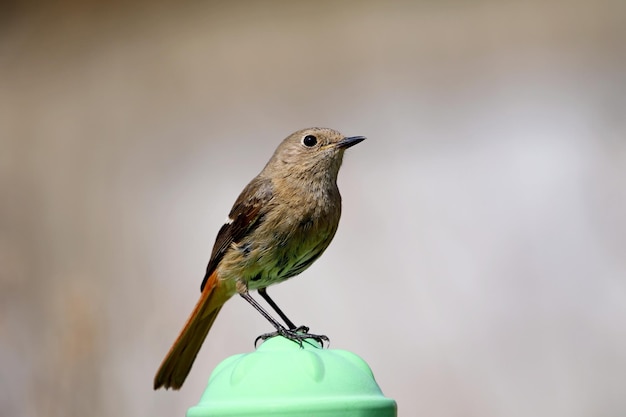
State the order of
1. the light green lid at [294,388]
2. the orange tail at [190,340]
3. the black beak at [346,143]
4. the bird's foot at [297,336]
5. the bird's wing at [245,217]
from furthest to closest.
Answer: the black beak at [346,143] → the bird's wing at [245,217] → the orange tail at [190,340] → the bird's foot at [297,336] → the light green lid at [294,388]

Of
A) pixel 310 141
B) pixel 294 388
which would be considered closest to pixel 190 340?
pixel 310 141

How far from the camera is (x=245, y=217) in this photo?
10.9 feet

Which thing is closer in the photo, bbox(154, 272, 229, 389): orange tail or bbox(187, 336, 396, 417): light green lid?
bbox(187, 336, 396, 417): light green lid

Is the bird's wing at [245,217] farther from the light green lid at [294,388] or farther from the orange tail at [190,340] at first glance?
the light green lid at [294,388]

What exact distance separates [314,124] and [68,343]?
67.8 inches

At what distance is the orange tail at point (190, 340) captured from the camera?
309 cm

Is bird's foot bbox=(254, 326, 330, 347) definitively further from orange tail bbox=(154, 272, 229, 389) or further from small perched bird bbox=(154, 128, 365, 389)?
orange tail bbox=(154, 272, 229, 389)

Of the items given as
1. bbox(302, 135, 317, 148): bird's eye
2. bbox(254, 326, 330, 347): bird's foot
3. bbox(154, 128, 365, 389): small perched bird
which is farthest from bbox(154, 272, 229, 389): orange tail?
bbox(302, 135, 317, 148): bird's eye

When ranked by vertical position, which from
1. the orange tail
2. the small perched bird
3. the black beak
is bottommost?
the orange tail

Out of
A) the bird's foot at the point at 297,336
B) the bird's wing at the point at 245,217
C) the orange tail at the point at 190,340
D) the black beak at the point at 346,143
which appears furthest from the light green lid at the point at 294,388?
the black beak at the point at 346,143

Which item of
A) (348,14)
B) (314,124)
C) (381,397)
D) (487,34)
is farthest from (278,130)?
(381,397)

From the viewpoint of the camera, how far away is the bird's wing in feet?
10.8

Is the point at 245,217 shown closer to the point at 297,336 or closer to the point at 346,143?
the point at 346,143

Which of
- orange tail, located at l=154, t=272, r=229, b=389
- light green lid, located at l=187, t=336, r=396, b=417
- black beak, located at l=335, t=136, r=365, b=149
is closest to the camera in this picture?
light green lid, located at l=187, t=336, r=396, b=417
